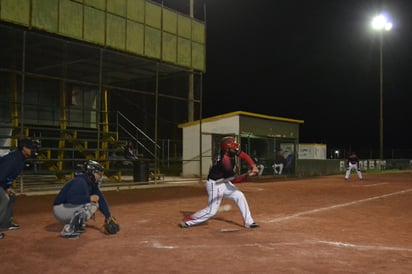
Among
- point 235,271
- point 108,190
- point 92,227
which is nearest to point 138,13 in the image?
point 108,190

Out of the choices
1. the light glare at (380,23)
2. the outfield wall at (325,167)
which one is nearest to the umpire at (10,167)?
the outfield wall at (325,167)

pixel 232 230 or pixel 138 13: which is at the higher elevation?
pixel 138 13

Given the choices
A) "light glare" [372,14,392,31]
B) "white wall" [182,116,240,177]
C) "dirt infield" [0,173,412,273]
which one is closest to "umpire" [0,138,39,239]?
"dirt infield" [0,173,412,273]

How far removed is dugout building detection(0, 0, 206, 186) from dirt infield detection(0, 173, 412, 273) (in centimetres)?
706

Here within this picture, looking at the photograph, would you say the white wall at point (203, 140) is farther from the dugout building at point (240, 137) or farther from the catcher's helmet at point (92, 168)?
the catcher's helmet at point (92, 168)

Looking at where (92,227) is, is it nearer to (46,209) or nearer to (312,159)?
(46,209)

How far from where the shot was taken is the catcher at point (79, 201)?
25.1 ft

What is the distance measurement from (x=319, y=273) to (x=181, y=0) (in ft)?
77.4

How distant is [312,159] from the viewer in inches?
1348

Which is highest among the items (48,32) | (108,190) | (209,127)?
(48,32)

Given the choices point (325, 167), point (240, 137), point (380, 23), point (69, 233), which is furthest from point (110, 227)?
point (380, 23)

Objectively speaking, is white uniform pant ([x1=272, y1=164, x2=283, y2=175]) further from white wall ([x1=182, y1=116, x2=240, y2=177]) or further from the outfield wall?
white wall ([x1=182, y1=116, x2=240, y2=177])

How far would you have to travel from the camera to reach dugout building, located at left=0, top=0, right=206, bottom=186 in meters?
16.2

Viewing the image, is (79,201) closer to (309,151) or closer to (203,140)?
(203,140)
